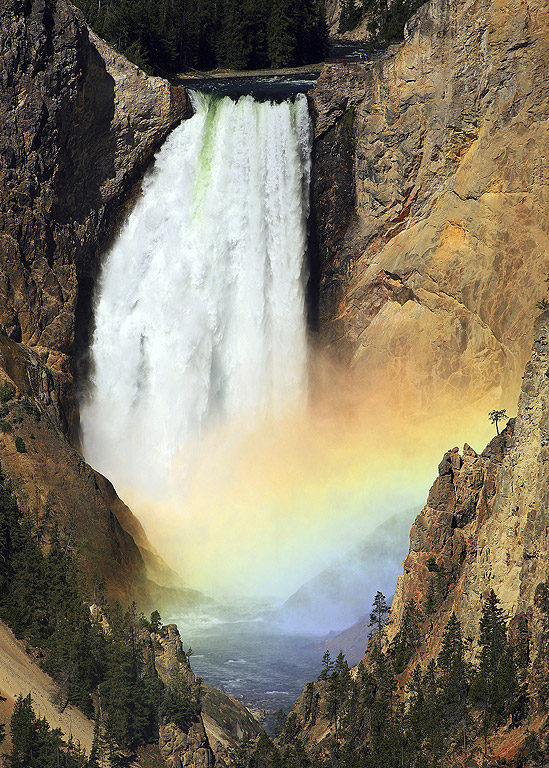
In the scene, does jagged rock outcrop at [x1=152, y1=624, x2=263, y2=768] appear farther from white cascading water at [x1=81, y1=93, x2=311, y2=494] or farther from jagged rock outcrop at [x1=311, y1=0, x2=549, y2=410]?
jagged rock outcrop at [x1=311, y1=0, x2=549, y2=410]

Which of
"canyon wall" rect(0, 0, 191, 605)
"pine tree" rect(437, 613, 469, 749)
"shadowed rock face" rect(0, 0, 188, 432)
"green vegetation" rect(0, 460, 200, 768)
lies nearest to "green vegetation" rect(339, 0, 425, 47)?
"canyon wall" rect(0, 0, 191, 605)

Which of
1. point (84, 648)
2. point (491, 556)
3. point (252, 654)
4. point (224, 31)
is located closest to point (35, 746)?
point (84, 648)

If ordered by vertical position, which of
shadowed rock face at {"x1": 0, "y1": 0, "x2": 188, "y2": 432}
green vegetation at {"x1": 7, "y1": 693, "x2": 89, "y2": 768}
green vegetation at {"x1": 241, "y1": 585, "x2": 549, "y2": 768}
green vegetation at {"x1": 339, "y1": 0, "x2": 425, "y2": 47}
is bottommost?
green vegetation at {"x1": 7, "y1": 693, "x2": 89, "y2": 768}

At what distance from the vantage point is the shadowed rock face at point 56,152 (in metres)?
107

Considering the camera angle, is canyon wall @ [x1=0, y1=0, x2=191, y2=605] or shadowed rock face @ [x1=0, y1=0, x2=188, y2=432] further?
shadowed rock face @ [x1=0, y1=0, x2=188, y2=432]

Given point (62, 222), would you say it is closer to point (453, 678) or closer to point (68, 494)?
point (68, 494)

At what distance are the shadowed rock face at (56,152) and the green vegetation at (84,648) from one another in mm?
23235

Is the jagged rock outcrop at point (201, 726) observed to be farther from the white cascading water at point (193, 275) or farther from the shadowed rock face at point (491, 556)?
the white cascading water at point (193, 275)

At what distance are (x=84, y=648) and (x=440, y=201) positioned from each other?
164 ft

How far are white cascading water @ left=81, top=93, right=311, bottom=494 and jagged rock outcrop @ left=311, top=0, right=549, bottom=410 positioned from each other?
3688 millimetres

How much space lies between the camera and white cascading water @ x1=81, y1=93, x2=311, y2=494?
11631cm

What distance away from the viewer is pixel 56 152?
357 ft

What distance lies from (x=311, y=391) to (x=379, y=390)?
6.78 meters

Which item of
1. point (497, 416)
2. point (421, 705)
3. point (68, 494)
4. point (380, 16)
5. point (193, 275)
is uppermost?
point (380, 16)
